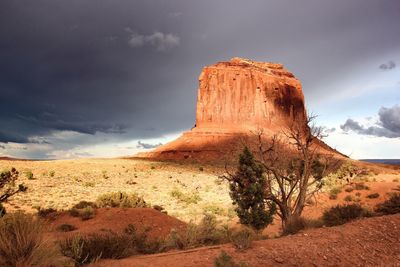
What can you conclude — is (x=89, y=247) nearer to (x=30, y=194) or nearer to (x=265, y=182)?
(x=265, y=182)

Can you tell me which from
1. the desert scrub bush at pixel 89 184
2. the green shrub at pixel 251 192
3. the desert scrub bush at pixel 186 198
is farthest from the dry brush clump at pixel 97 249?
the desert scrub bush at pixel 89 184

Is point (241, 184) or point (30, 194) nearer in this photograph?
point (241, 184)

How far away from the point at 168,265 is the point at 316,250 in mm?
3270

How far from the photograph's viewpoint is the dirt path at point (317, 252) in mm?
6430

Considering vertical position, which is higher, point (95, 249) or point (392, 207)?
point (392, 207)

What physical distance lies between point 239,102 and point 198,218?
73363 millimetres

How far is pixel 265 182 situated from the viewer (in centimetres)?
1572

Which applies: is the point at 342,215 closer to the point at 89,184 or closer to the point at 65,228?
the point at 65,228

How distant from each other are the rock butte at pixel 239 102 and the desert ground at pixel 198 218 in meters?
42.3

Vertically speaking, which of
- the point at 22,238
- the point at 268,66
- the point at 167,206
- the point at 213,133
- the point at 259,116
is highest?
the point at 268,66

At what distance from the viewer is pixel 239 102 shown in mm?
91688

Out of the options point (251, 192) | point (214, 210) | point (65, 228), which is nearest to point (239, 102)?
point (214, 210)

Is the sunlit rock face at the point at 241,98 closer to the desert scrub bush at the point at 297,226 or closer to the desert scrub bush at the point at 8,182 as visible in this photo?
the desert scrub bush at the point at 8,182

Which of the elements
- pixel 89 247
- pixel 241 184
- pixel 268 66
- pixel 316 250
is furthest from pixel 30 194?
pixel 268 66
